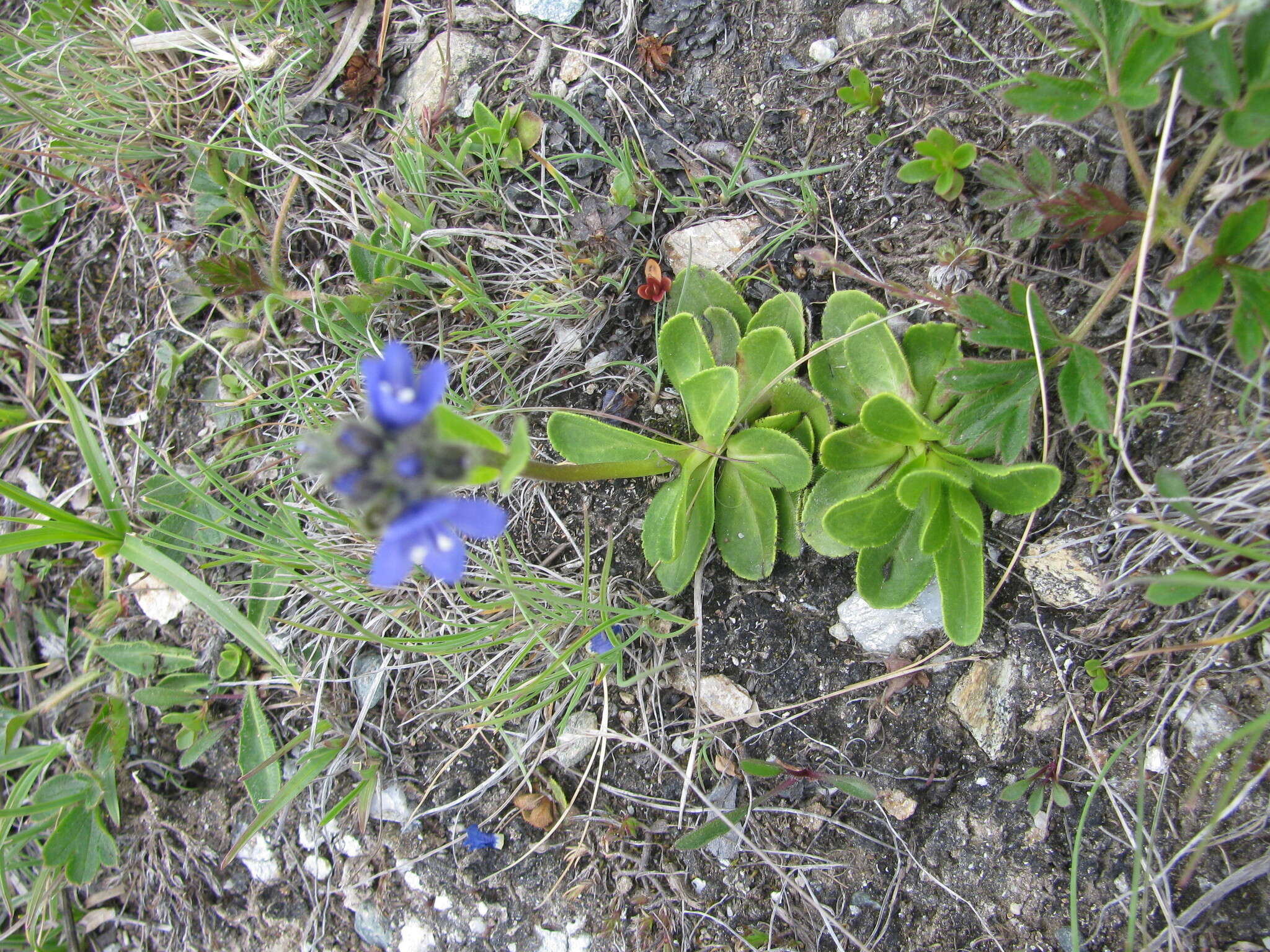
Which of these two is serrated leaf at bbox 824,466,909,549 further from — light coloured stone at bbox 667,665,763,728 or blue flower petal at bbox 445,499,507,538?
blue flower petal at bbox 445,499,507,538

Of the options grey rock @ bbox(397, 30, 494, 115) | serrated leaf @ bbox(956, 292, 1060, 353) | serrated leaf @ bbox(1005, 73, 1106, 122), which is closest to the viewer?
serrated leaf @ bbox(1005, 73, 1106, 122)

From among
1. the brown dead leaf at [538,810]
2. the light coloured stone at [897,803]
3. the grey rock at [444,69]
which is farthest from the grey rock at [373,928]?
the grey rock at [444,69]

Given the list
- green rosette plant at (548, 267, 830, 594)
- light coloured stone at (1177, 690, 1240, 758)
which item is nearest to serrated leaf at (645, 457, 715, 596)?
green rosette plant at (548, 267, 830, 594)

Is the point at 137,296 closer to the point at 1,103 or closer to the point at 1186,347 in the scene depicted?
the point at 1,103

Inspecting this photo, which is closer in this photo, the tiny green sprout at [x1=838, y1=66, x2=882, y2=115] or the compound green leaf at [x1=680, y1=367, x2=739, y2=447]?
the compound green leaf at [x1=680, y1=367, x2=739, y2=447]

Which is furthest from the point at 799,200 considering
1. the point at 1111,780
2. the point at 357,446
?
the point at 1111,780

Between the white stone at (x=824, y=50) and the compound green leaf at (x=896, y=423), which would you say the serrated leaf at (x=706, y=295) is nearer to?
the compound green leaf at (x=896, y=423)

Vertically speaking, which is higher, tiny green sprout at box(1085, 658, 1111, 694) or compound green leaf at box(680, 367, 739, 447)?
compound green leaf at box(680, 367, 739, 447)

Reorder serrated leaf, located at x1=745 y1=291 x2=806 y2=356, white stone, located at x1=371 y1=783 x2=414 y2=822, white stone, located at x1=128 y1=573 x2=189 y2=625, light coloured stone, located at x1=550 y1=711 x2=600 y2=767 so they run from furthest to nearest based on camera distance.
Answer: white stone, located at x1=128 y1=573 x2=189 y2=625
white stone, located at x1=371 y1=783 x2=414 y2=822
light coloured stone, located at x1=550 y1=711 x2=600 y2=767
serrated leaf, located at x1=745 y1=291 x2=806 y2=356
